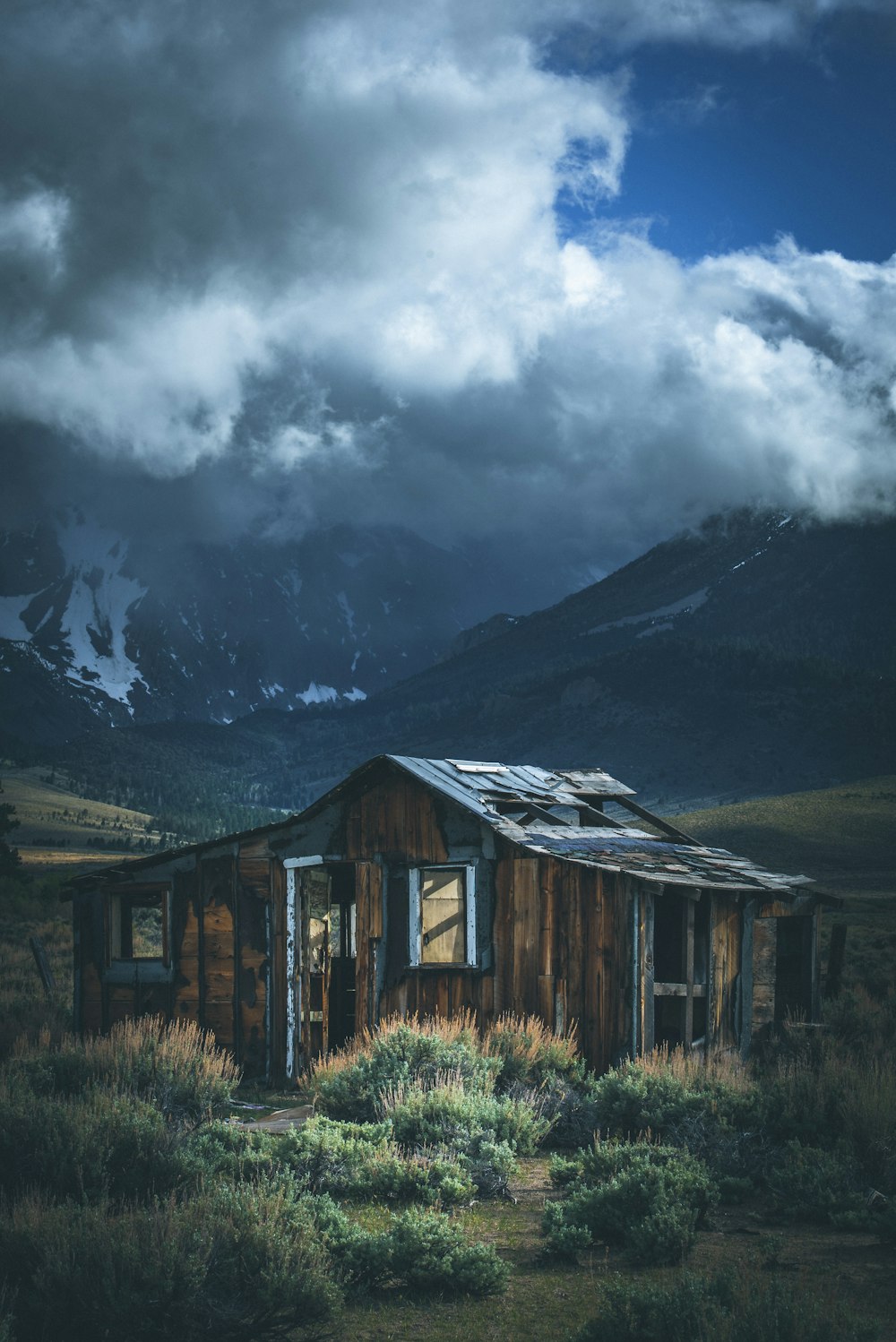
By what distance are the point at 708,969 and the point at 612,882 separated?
1826 millimetres

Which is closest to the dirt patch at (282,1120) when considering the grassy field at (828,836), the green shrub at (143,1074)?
the green shrub at (143,1074)

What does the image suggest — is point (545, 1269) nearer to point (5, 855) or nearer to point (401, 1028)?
point (401, 1028)

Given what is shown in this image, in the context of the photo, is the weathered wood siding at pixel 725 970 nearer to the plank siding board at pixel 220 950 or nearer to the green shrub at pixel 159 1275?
the plank siding board at pixel 220 950

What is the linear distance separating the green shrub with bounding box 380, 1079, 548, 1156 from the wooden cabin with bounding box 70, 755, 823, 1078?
2613 mm

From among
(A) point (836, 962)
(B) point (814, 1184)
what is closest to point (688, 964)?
(B) point (814, 1184)

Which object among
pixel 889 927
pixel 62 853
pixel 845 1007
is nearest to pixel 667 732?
pixel 62 853

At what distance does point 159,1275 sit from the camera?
6000 millimetres

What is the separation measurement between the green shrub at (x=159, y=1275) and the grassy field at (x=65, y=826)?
228ft

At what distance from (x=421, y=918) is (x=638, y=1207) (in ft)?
21.7

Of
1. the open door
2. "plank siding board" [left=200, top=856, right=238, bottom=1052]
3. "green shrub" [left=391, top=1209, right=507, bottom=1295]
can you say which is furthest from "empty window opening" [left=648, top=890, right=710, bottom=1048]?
"green shrub" [left=391, top=1209, right=507, bottom=1295]

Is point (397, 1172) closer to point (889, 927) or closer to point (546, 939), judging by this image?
point (546, 939)

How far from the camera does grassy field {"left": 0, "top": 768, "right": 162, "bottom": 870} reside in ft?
290

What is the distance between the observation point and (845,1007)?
57.5ft

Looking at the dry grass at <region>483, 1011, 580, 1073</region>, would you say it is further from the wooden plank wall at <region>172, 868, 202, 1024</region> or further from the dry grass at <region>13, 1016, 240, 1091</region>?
the wooden plank wall at <region>172, 868, 202, 1024</region>
